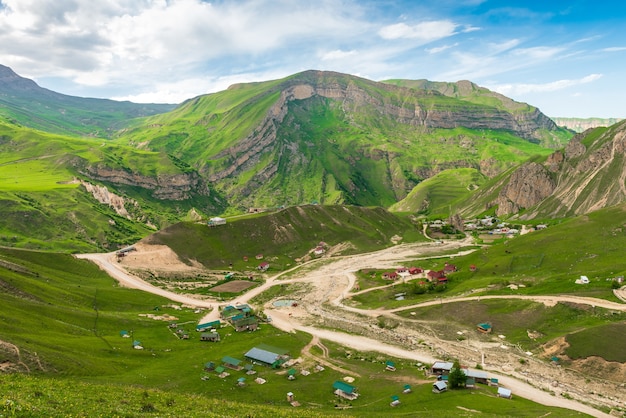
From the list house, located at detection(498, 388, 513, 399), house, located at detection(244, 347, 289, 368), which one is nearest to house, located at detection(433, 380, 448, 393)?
A: house, located at detection(498, 388, 513, 399)

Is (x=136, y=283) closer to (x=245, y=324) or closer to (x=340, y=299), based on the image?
(x=245, y=324)

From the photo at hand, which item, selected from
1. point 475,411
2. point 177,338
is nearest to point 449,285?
point 475,411

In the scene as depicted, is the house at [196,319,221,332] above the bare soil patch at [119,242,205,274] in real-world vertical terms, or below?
below

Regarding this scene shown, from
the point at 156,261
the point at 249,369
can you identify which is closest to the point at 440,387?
the point at 249,369

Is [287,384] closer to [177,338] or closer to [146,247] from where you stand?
[177,338]

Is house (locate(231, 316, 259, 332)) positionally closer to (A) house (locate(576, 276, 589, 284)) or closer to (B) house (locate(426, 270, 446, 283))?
(B) house (locate(426, 270, 446, 283))

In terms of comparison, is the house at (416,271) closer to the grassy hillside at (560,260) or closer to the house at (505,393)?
the grassy hillside at (560,260)
